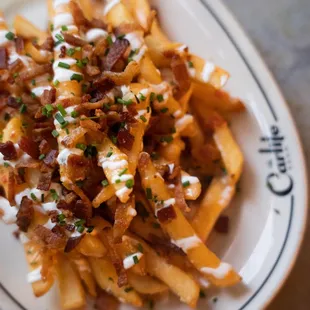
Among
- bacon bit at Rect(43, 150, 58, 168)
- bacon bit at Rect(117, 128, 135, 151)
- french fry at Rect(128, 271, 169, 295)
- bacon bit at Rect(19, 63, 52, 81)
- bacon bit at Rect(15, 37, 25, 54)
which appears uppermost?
bacon bit at Rect(15, 37, 25, 54)

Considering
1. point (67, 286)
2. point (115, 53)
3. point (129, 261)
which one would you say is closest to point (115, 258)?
point (129, 261)

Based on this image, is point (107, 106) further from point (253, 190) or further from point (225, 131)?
point (253, 190)

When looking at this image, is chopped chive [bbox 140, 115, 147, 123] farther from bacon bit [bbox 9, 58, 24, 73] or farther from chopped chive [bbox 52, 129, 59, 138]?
bacon bit [bbox 9, 58, 24, 73]

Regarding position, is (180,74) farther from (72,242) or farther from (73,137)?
(72,242)

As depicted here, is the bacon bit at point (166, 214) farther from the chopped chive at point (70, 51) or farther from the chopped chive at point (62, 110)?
the chopped chive at point (70, 51)

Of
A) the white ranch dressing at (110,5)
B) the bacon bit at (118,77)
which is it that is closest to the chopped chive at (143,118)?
the bacon bit at (118,77)

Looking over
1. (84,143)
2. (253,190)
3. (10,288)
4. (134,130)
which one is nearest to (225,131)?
(253,190)

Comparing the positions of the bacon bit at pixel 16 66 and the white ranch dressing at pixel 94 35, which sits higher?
the white ranch dressing at pixel 94 35

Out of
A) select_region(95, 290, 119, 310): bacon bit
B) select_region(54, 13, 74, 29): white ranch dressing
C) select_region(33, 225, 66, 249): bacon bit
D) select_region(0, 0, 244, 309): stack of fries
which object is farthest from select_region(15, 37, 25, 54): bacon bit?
select_region(95, 290, 119, 310): bacon bit
